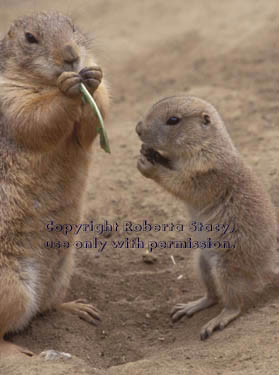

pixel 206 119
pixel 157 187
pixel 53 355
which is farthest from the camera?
pixel 157 187

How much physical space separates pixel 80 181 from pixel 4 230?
0.76 metres

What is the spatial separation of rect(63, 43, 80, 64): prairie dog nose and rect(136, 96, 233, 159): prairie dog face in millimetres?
979

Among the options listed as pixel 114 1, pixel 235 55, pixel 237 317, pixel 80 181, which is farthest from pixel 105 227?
pixel 114 1

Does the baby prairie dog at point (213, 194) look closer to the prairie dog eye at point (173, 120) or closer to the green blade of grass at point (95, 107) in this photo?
the prairie dog eye at point (173, 120)

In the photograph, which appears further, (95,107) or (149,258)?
(149,258)

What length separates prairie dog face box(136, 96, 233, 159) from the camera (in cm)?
599

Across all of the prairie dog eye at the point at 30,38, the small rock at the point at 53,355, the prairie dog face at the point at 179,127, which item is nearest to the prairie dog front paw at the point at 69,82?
the prairie dog eye at the point at 30,38

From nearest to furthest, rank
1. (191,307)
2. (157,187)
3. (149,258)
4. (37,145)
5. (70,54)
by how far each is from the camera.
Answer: (70,54)
(37,145)
(191,307)
(149,258)
(157,187)

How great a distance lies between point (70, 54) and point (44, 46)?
0.27m

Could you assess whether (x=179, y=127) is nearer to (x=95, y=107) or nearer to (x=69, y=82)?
(x=95, y=107)

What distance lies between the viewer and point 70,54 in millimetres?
5355

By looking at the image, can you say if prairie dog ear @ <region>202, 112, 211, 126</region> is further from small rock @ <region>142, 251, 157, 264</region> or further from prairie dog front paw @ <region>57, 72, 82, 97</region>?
small rock @ <region>142, 251, 157, 264</region>

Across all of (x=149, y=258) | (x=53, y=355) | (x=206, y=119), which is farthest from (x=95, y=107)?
(x=149, y=258)

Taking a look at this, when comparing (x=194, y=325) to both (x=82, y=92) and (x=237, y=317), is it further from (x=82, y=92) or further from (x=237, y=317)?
(x=82, y=92)
